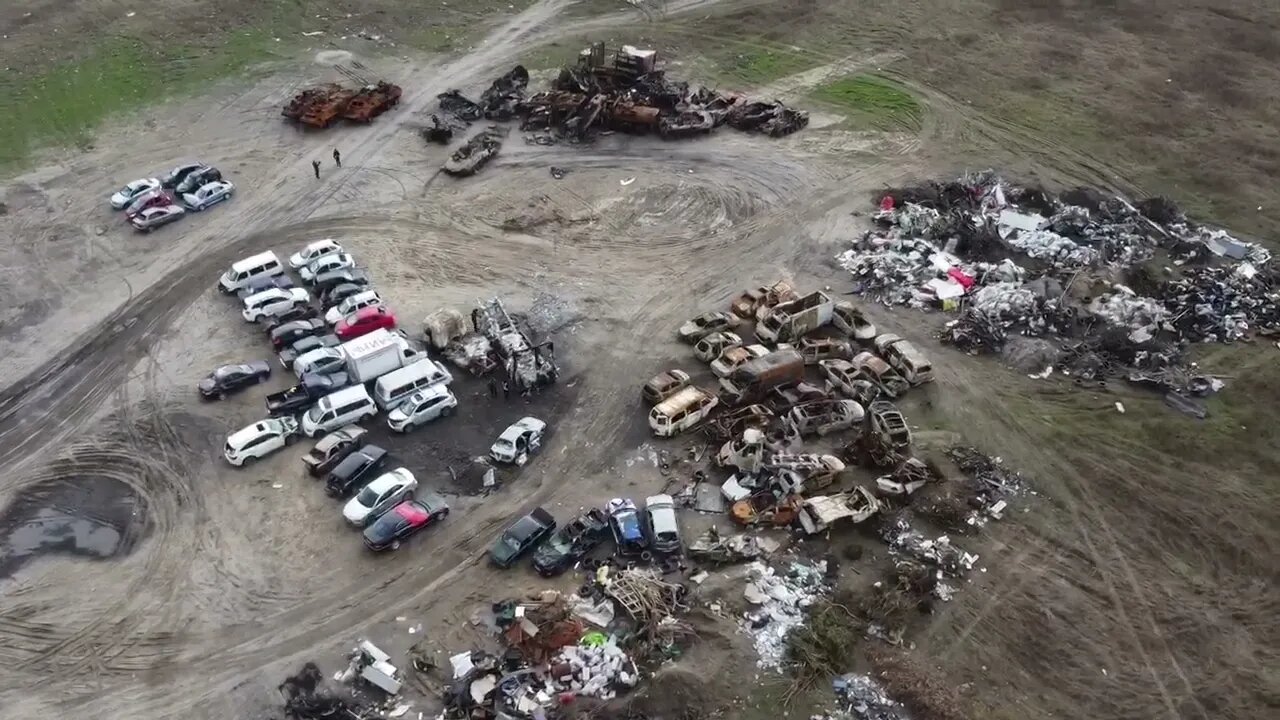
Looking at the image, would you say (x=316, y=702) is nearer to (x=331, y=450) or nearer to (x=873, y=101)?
(x=331, y=450)

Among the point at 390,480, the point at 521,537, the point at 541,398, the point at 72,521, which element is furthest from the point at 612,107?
the point at 72,521

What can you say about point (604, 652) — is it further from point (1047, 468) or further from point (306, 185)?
point (306, 185)

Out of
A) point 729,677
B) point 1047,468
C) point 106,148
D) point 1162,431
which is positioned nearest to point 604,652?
point 729,677

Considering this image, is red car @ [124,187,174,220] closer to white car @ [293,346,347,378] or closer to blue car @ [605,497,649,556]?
white car @ [293,346,347,378]

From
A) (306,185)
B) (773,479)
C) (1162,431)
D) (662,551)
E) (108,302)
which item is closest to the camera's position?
(662,551)

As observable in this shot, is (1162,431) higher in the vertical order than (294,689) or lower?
higher

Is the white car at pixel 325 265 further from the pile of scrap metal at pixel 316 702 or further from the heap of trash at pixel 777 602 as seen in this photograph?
the heap of trash at pixel 777 602
